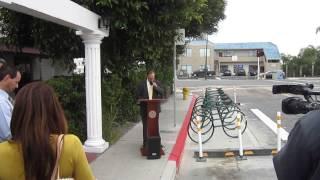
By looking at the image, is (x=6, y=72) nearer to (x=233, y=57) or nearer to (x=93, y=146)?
(x=93, y=146)

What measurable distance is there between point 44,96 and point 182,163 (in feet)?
25.7

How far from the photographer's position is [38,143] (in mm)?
2744

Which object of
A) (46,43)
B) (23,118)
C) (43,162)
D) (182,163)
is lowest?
(182,163)

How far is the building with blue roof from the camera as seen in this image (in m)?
109

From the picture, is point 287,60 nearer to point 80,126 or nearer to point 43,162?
point 80,126

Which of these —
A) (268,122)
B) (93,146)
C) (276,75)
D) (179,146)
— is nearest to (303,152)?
(93,146)

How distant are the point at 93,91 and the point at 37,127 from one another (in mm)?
7478

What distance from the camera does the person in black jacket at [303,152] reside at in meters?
1.86

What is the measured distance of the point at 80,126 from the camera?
1151 centimetres

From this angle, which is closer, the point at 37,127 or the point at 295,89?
the point at 295,89

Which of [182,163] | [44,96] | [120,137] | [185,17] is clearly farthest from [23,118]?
[120,137]

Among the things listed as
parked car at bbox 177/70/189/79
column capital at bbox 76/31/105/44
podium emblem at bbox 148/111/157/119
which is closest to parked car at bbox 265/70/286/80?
parked car at bbox 177/70/189/79

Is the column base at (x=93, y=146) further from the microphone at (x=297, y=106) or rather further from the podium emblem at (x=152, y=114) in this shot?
the microphone at (x=297, y=106)

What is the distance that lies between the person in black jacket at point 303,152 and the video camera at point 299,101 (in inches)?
13.4
